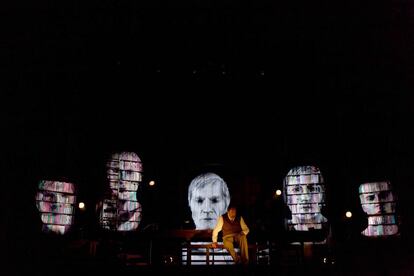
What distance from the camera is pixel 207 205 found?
11.3m

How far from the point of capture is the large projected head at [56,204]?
34.7 ft

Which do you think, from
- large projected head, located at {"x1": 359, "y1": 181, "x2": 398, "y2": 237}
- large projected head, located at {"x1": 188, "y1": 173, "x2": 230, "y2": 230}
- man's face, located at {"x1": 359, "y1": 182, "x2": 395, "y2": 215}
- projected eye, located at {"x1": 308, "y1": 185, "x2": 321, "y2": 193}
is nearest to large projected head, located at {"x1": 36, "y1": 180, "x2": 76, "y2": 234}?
large projected head, located at {"x1": 188, "y1": 173, "x2": 230, "y2": 230}

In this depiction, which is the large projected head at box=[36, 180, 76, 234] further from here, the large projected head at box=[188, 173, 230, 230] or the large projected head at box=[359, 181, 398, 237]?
the large projected head at box=[359, 181, 398, 237]

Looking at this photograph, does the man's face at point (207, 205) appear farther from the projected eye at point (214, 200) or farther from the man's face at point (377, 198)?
the man's face at point (377, 198)

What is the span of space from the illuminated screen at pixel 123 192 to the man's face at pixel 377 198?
21.1 ft

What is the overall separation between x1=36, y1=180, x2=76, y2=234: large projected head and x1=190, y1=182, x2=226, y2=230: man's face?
3317 mm

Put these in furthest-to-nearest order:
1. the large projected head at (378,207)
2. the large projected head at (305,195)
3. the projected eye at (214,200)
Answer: the large projected head at (305,195) → the projected eye at (214,200) → the large projected head at (378,207)

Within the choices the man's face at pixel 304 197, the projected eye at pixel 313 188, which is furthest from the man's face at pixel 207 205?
the projected eye at pixel 313 188

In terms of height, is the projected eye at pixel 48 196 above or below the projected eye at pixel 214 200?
above

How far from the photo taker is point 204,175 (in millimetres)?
11508

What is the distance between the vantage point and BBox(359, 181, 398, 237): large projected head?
36.3 ft

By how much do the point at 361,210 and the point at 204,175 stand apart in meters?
4.45

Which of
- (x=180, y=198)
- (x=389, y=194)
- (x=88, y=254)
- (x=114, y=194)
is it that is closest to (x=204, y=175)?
(x=180, y=198)

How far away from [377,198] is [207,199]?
15.7 feet
